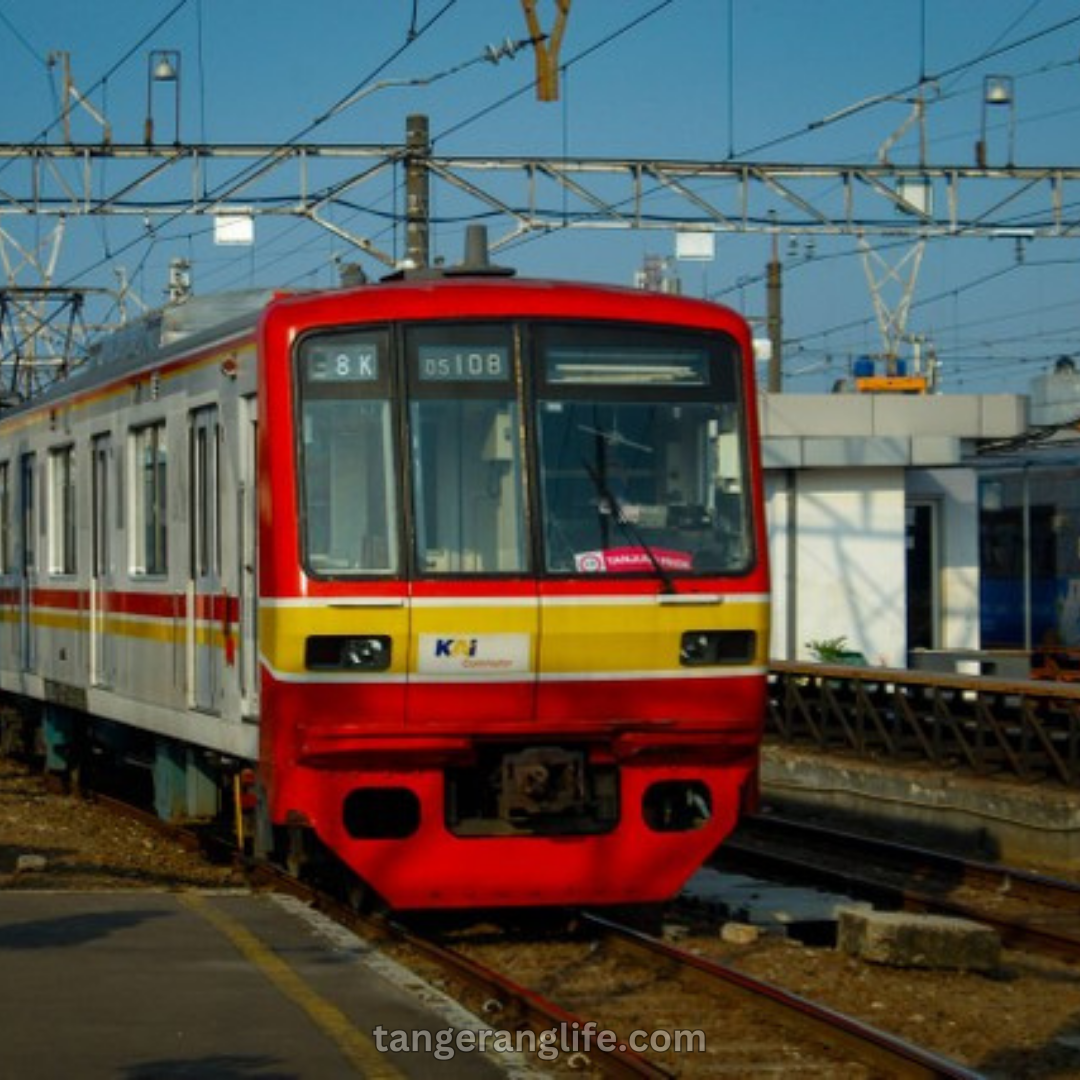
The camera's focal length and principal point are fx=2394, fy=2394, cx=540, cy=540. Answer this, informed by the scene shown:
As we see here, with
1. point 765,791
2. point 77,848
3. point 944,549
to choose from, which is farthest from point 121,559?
point 944,549

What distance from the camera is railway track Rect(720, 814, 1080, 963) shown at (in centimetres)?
1245

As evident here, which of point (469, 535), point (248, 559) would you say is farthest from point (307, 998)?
point (248, 559)

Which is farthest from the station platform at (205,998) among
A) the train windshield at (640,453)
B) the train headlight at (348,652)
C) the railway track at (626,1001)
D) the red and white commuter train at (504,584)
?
the train windshield at (640,453)

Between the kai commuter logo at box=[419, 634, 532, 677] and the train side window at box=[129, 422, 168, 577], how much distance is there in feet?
11.3

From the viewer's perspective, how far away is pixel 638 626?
10.7 m

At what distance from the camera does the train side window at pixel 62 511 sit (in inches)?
645

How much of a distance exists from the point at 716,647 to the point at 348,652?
5.59 ft

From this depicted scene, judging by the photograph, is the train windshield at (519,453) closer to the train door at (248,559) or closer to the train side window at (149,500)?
the train door at (248,559)

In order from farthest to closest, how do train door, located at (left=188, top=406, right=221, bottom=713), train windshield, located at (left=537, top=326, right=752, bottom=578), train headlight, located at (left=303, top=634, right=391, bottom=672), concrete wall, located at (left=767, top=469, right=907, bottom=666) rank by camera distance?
concrete wall, located at (left=767, top=469, right=907, bottom=666) < train door, located at (left=188, top=406, right=221, bottom=713) < train windshield, located at (left=537, top=326, right=752, bottom=578) < train headlight, located at (left=303, top=634, right=391, bottom=672)

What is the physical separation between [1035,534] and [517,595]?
85.0 ft

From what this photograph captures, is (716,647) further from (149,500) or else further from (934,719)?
(934,719)

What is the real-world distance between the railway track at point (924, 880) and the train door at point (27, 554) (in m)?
5.62

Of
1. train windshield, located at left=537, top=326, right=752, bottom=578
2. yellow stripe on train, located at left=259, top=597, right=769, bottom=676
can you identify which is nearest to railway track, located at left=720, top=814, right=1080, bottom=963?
yellow stripe on train, located at left=259, top=597, right=769, bottom=676

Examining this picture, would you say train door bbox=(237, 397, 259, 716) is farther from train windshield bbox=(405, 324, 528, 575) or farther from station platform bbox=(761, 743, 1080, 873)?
station platform bbox=(761, 743, 1080, 873)
